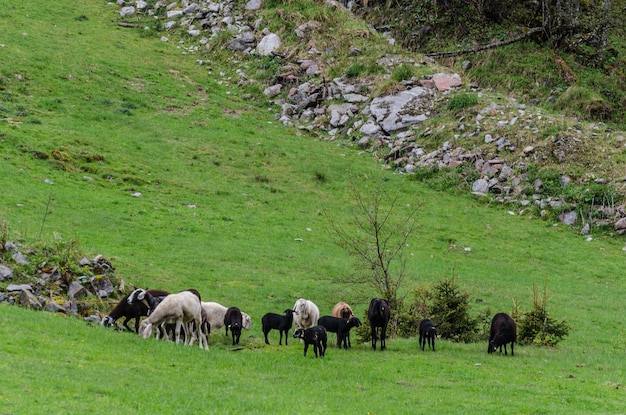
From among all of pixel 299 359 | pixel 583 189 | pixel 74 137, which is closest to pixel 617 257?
pixel 583 189

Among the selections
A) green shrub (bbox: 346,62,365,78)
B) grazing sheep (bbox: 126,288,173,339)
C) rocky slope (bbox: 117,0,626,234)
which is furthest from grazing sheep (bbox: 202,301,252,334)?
green shrub (bbox: 346,62,365,78)

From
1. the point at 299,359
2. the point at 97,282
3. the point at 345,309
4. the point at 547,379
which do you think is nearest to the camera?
the point at 547,379

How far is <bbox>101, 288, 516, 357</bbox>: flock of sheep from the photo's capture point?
1828 cm

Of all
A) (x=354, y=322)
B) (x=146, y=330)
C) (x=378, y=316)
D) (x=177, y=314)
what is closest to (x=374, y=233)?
(x=354, y=322)

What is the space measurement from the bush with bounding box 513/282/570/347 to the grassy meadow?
0.82 metres

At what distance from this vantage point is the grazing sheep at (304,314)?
20703mm

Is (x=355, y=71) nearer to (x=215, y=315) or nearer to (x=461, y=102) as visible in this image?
(x=461, y=102)

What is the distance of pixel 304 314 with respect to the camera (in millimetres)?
20844

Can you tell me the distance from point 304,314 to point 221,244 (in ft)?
34.6

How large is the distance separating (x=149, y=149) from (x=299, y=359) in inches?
977

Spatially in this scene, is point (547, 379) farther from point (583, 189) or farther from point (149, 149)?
point (149, 149)

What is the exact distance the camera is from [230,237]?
104ft

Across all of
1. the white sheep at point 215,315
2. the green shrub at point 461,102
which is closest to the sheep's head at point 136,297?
the white sheep at point 215,315

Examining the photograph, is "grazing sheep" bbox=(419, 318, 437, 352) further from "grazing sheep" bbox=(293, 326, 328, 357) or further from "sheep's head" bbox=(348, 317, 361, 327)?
"grazing sheep" bbox=(293, 326, 328, 357)
